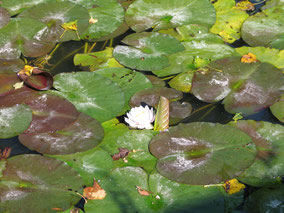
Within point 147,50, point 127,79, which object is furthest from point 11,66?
point 147,50

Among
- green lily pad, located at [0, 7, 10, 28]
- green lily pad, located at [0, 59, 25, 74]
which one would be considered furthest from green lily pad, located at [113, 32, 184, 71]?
green lily pad, located at [0, 7, 10, 28]

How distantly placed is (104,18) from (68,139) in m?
1.36

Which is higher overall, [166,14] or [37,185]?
[166,14]

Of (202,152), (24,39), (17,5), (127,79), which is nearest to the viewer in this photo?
(202,152)

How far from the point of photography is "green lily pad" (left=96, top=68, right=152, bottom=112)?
96.2 inches

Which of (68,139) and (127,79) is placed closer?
(68,139)

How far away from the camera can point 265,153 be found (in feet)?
6.55

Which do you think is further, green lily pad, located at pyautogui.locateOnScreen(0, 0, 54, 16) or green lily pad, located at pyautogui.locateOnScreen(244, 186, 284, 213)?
green lily pad, located at pyautogui.locateOnScreen(0, 0, 54, 16)

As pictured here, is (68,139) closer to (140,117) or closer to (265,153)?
(140,117)

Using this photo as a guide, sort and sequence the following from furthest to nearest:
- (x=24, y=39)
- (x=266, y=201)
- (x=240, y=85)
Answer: (x=24, y=39) → (x=240, y=85) → (x=266, y=201)

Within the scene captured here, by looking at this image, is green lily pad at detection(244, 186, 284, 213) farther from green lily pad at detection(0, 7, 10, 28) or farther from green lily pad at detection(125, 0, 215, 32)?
green lily pad at detection(0, 7, 10, 28)

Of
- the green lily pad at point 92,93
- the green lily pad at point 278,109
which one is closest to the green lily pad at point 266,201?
the green lily pad at point 278,109

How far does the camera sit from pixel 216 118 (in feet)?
7.55

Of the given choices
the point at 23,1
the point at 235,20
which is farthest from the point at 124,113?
the point at 23,1
